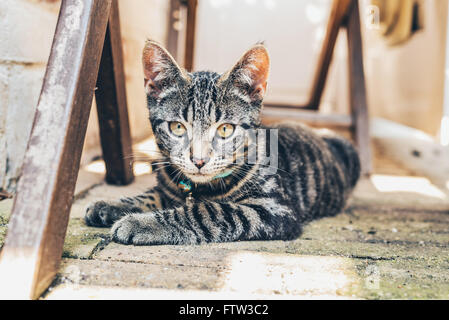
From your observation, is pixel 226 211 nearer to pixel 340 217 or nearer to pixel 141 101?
pixel 340 217

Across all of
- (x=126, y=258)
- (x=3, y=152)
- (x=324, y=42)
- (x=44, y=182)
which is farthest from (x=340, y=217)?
(x=324, y=42)

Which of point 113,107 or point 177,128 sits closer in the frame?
point 177,128

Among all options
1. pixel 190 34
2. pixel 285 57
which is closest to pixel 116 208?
pixel 190 34

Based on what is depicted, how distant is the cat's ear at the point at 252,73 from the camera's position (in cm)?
190

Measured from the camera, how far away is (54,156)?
1285 mm

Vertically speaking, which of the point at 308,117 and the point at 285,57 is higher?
the point at 285,57

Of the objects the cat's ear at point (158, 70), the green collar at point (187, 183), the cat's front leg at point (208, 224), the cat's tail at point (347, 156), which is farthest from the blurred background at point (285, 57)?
the cat's tail at point (347, 156)

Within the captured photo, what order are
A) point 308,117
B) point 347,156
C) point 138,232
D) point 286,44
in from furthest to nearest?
point 286,44
point 308,117
point 347,156
point 138,232

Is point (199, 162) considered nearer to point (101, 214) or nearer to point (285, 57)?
point (101, 214)

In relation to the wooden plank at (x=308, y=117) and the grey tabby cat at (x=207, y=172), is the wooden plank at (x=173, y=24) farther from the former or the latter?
the grey tabby cat at (x=207, y=172)

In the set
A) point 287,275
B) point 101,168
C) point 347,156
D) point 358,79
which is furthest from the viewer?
point 358,79

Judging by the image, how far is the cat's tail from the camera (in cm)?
287

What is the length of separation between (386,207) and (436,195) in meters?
0.68

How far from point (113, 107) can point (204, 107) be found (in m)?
0.73
